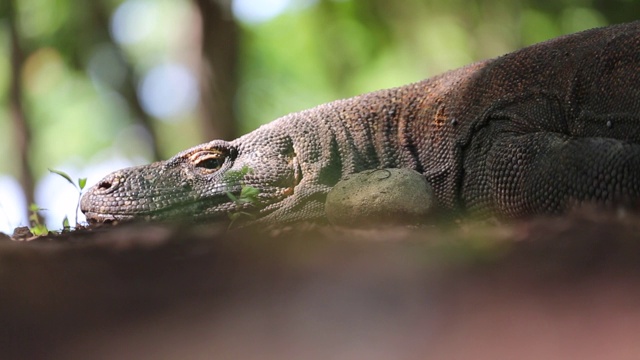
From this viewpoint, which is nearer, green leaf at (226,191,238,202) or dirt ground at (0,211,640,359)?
dirt ground at (0,211,640,359)

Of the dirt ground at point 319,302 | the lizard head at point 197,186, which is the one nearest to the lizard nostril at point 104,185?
the lizard head at point 197,186

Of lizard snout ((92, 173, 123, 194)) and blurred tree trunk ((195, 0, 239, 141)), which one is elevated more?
blurred tree trunk ((195, 0, 239, 141))

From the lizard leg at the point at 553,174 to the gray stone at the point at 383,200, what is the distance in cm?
36

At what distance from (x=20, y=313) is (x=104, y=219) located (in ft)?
11.0

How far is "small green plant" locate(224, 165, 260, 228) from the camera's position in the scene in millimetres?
4317

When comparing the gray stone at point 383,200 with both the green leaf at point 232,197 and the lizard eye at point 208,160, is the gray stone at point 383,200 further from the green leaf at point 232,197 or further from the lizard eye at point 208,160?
the lizard eye at point 208,160

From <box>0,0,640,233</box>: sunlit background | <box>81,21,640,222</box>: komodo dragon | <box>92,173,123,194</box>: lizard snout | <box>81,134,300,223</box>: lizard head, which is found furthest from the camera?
<box>0,0,640,233</box>: sunlit background

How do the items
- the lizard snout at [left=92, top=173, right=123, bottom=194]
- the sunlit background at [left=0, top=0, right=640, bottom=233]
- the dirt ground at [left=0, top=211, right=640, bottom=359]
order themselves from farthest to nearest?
1. the sunlit background at [left=0, top=0, right=640, bottom=233]
2. the lizard snout at [left=92, top=173, right=123, bottom=194]
3. the dirt ground at [left=0, top=211, right=640, bottom=359]

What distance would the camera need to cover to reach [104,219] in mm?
4570

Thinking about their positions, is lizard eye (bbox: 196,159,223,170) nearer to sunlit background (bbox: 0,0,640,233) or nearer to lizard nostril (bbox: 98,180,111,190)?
lizard nostril (bbox: 98,180,111,190)

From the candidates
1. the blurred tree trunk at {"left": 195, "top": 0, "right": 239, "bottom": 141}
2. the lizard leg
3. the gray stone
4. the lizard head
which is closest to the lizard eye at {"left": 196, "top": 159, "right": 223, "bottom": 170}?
the lizard head

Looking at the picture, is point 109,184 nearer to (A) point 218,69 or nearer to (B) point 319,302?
(B) point 319,302

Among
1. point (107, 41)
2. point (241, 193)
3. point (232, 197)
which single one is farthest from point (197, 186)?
point (107, 41)

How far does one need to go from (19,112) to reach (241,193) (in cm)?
1144
